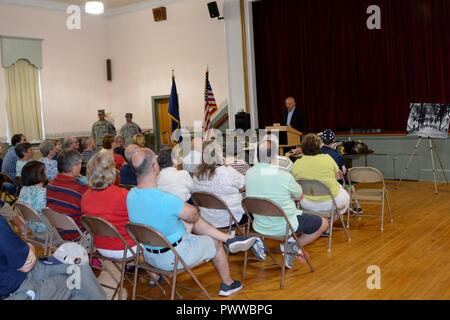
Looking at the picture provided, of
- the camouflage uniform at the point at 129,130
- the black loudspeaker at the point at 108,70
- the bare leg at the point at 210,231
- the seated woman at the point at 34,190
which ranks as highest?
the black loudspeaker at the point at 108,70

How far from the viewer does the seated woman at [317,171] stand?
16.7 ft

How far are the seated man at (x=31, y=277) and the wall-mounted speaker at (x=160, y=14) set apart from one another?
1111 cm

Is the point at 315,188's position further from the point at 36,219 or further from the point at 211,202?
the point at 36,219

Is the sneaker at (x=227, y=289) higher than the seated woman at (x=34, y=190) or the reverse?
the reverse

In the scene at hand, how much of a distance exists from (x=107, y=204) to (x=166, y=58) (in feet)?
33.7

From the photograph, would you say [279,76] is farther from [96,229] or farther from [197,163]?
[96,229]

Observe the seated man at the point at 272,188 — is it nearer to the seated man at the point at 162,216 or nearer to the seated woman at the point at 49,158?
the seated man at the point at 162,216

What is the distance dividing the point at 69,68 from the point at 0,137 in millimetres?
2735

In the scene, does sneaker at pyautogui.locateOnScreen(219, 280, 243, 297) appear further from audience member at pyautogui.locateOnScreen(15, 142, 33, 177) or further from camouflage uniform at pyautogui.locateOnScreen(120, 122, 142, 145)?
camouflage uniform at pyautogui.locateOnScreen(120, 122, 142, 145)

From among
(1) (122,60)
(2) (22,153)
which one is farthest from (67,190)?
(1) (122,60)

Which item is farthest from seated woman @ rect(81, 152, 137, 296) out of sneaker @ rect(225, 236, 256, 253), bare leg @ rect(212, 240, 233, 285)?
sneaker @ rect(225, 236, 256, 253)

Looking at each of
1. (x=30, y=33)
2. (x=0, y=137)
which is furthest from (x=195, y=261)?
(x=30, y=33)

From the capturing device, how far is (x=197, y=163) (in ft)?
16.9

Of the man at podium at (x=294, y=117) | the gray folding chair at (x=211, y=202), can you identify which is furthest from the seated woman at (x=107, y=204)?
the man at podium at (x=294, y=117)
